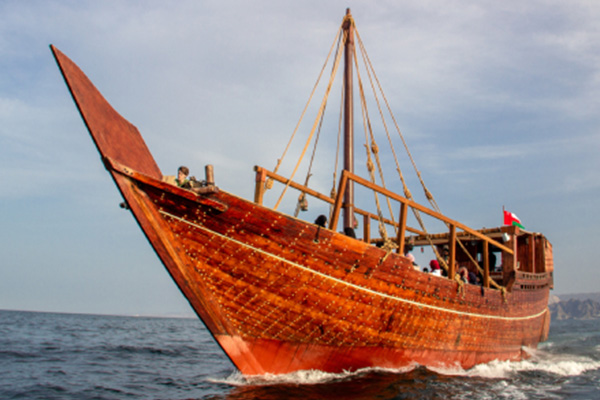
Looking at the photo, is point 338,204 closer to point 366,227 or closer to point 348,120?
point 348,120

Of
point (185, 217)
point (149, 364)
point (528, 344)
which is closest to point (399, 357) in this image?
point (185, 217)

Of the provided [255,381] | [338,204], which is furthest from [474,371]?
[338,204]

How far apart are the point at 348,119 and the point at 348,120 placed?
0.03 meters

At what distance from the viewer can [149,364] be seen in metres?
11.5

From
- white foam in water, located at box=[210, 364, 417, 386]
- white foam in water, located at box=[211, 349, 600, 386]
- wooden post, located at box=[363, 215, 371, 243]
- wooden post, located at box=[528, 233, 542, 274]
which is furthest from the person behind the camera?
wooden post, located at box=[528, 233, 542, 274]

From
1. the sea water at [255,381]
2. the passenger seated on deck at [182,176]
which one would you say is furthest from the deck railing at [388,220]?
the sea water at [255,381]

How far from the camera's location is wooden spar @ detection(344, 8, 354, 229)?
35.1 feet

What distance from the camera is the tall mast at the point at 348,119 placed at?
35.1ft

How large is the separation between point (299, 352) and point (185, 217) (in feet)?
10.5

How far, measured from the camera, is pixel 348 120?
450 inches

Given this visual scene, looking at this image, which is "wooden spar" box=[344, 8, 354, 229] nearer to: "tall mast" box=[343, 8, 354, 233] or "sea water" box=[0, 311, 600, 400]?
"tall mast" box=[343, 8, 354, 233]

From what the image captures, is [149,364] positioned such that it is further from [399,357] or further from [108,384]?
[399,357]

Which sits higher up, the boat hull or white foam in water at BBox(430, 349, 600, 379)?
the boat hull

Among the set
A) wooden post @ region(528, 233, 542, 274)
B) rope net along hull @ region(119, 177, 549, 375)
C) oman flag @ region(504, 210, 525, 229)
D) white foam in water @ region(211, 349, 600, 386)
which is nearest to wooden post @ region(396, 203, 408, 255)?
rope net along hull @ region(119, 177, 549, 375)
